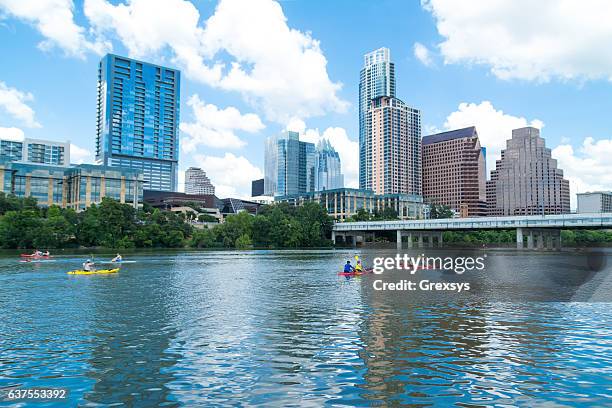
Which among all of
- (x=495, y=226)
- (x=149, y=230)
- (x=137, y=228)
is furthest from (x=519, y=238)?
(x=137, y=228)

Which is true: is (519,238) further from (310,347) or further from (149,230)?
(310,347)

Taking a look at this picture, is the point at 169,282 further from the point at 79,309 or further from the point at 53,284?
the point at 79,309

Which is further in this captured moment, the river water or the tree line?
the tree line

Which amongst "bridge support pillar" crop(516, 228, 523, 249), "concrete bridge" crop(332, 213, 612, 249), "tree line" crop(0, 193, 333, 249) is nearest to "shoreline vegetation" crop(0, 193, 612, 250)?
"tree line" crop(0, 193, 333, 249)

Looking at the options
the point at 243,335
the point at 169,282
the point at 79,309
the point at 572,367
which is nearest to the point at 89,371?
the point at 243,335

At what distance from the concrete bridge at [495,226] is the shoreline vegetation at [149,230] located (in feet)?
41.9

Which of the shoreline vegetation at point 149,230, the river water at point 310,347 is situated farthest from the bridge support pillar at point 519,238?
the river water at point 310,347

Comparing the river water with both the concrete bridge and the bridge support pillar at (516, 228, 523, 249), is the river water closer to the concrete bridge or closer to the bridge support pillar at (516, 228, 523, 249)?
the concrete bridge

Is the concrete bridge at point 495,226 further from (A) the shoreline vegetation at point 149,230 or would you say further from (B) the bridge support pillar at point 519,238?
(A) the shoreline vegetation at point 149,230

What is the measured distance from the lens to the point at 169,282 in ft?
144

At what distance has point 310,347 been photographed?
1886 cm

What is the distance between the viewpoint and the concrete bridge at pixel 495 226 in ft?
381

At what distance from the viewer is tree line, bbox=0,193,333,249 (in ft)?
385

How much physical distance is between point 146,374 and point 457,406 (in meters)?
9.48
